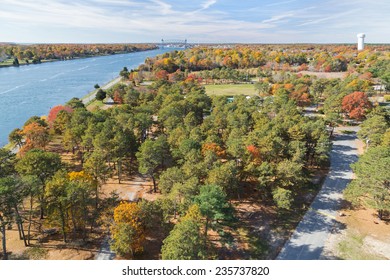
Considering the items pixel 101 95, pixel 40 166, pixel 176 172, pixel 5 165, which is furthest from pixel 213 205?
pixel 101 95

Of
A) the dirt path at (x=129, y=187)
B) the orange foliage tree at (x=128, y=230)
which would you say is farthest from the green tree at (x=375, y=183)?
A: the dirt path at (x=129, y=187)

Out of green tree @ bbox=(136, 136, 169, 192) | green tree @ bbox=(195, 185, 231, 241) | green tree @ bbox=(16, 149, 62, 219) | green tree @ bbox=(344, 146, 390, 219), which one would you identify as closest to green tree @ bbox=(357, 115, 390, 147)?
green tree @ bbox=(344, 146, 390, 219)

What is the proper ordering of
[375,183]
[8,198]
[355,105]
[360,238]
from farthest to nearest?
[355,105] → [375,183] → [360,238] → [8,198]

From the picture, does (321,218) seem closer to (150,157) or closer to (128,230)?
(128,230)

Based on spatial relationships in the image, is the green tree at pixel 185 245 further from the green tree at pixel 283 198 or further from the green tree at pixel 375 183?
the green tree at pixel 375 183

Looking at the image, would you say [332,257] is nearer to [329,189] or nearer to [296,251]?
[296,251]
